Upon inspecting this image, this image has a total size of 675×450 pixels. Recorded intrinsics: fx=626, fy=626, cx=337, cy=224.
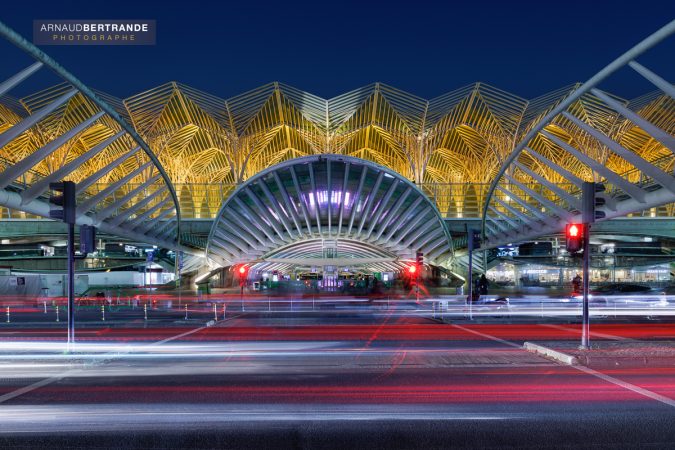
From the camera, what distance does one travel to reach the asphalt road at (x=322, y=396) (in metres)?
7.49

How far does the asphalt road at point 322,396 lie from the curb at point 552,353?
249 mm

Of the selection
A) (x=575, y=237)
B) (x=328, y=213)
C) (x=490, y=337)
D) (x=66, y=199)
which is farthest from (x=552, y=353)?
(x=328, y=213)

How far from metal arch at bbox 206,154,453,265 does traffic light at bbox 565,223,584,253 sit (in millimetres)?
26302

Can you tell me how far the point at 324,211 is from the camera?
148 ft

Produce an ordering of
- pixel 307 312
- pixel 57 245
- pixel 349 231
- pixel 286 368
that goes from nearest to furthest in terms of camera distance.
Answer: pixel 286 368 → pixel 307 312 → pixel 349 231 → pixel 57 245

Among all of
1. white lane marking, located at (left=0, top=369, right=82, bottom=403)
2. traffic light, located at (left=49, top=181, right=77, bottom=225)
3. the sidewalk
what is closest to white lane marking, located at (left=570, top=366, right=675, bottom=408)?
the sidewalk

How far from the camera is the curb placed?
12656 mm

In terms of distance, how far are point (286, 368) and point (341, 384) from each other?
212cm

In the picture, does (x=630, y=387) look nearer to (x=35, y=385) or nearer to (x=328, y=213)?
(x=35, y=385)

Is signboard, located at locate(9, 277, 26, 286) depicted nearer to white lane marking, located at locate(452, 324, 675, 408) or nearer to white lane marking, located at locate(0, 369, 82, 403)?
white lane marking, located at locate(0, 369, 82, 403)

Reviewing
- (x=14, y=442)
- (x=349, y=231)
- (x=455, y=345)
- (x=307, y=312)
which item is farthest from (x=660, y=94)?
(x=14, y=442)

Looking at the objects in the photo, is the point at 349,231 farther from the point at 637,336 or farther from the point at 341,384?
the point at 341,384

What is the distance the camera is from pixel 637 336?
18.3 meters

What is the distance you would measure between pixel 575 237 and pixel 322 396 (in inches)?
332
